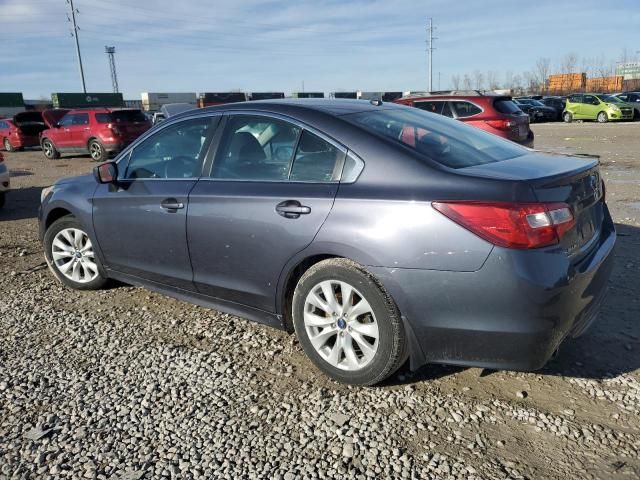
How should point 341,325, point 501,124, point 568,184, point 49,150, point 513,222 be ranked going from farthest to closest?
point 49,150 → point 501,124 → point 341,325 → point 568,184 → point 513,222

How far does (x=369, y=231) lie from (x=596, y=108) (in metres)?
31.6

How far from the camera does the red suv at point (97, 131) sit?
1634cm

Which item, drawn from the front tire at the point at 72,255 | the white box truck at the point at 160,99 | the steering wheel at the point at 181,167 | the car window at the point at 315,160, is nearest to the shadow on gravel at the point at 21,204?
the front tire at the point at 72,255

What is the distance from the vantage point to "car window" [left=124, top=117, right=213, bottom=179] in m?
3.80

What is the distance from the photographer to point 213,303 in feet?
12.2

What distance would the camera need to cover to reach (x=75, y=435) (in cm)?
275

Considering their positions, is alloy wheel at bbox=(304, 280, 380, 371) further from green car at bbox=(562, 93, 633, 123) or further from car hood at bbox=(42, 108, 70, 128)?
green car at bbox=(562, 93, 633, 123)

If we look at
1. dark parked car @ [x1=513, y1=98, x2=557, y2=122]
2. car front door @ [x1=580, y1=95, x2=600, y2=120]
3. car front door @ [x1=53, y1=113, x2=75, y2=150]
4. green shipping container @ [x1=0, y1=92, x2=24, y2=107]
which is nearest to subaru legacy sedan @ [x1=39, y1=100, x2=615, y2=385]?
car front door @ [x1=53, y1=113, x2=75, y2=150]

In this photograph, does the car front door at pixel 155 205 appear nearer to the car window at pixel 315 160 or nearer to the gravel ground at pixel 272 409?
the gravel ground at pixel 272 409

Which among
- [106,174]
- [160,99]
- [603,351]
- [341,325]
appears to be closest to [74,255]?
[106,174]

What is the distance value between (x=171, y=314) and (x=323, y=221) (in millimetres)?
1922

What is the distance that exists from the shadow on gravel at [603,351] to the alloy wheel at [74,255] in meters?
2.96

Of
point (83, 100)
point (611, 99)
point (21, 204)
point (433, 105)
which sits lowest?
point (21, 204)

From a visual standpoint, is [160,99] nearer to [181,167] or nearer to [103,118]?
[103,118]
